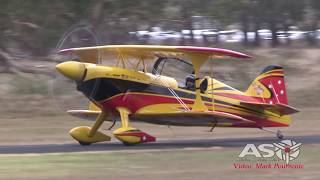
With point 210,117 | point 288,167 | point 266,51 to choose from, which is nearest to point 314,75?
point 266,51

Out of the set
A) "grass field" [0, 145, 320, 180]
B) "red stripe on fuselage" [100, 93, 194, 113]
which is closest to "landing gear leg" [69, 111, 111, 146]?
"red stripe on fuselage" [100, 93, 194, 113]

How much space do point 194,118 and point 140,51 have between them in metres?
2.34

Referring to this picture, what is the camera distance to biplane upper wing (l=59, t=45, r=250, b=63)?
758 inches

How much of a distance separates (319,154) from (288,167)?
2.73 metres

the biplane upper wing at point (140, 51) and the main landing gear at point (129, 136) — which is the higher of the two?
the biplane upper wing at point (140, 51)

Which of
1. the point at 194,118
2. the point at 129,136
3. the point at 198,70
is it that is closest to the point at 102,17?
the point at 198,70

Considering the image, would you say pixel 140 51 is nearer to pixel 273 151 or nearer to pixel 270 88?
pixel 270 88

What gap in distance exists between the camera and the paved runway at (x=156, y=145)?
727 inches

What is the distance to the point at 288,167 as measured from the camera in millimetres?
14281

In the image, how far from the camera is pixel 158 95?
20.6m

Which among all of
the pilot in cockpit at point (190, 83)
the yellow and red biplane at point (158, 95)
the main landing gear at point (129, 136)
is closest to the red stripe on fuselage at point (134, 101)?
the yellow and red biplane at point (158, 95)

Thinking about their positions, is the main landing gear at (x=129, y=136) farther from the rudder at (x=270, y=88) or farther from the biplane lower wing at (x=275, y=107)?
the rudder at (x=270, y=88)

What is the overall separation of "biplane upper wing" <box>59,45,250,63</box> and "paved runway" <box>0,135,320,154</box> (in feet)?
7.93

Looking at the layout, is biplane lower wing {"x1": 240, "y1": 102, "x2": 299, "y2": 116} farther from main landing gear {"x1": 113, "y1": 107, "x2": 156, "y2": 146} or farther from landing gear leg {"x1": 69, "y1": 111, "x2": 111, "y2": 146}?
landing gear leg {"x1": 69, "y1": 111, "x2": 111, "y2": 146}
